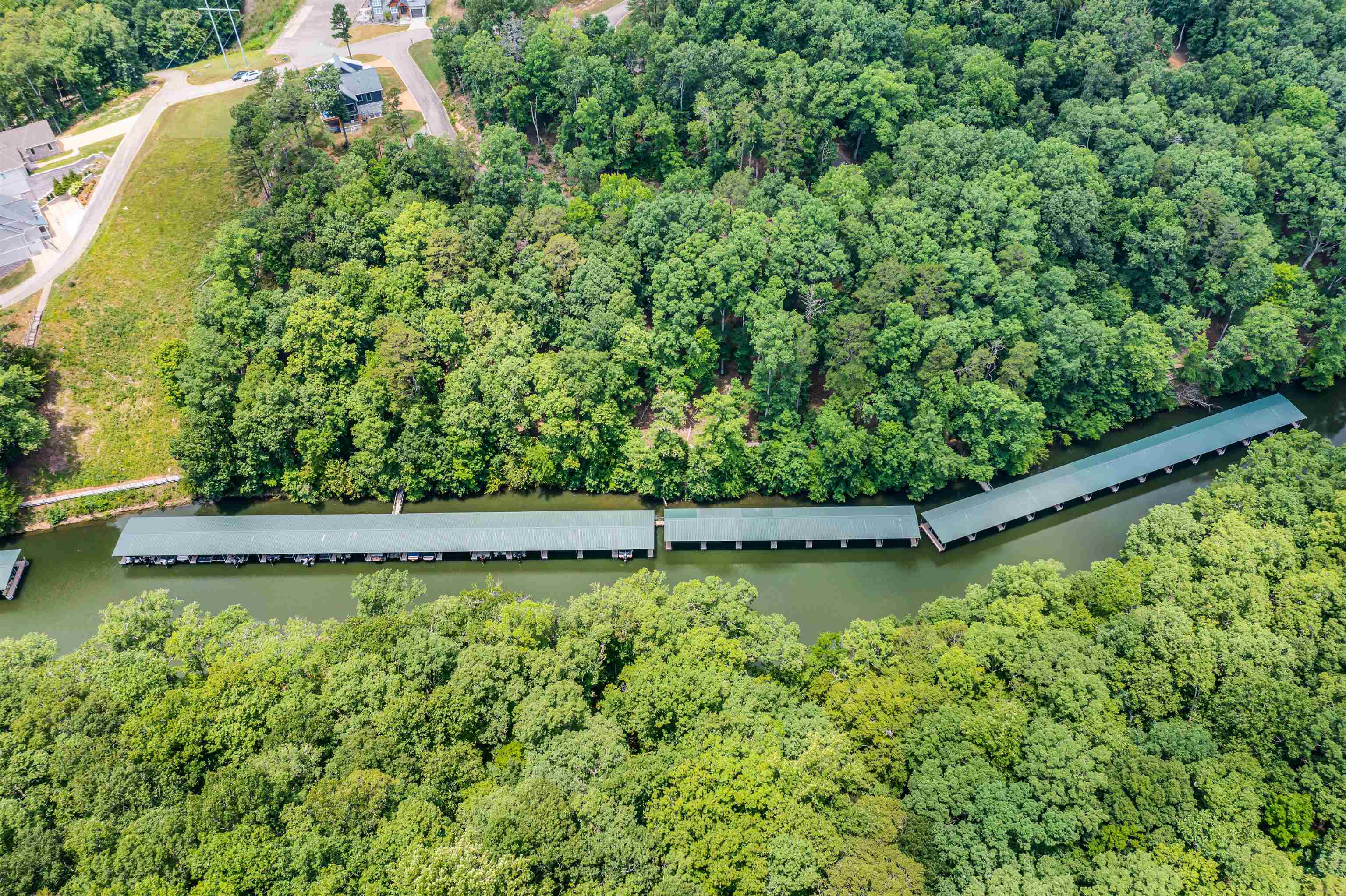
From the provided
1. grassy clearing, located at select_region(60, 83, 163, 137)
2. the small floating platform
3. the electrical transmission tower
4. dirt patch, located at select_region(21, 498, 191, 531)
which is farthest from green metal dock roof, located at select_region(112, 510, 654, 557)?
the electrical transmission tower

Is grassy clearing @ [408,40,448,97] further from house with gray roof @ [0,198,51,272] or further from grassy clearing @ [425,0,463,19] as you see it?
house with gray roof @ [0,198,51,272]

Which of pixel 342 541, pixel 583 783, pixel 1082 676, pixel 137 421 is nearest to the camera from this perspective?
pixel 583 783

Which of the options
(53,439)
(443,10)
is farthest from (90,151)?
(443,10)

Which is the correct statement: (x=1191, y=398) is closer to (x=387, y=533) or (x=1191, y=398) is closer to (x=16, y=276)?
(x=387, y=533)

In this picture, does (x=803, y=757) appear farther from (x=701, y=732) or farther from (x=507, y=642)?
(x=507, y=642)

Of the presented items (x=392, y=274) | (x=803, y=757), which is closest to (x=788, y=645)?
(x=803, y=757)

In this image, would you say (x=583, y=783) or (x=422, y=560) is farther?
(x=422, y=560)
